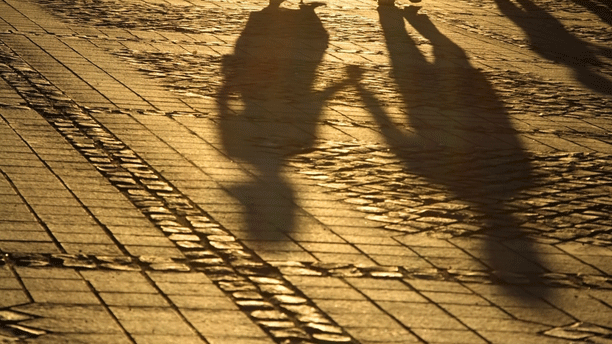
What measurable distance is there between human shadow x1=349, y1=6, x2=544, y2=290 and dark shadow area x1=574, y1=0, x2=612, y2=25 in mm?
6522

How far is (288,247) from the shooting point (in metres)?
6.04

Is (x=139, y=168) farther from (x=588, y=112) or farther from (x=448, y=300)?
(x=588, y=112)

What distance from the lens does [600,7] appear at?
69.1 feet

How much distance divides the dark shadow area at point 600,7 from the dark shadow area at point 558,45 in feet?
3.24

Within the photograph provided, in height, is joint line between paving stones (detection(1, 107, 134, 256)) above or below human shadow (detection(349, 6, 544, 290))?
above

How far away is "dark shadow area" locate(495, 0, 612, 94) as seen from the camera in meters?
13.0

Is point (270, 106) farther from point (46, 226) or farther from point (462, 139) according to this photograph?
point (46, 226)

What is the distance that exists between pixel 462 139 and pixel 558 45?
665cm

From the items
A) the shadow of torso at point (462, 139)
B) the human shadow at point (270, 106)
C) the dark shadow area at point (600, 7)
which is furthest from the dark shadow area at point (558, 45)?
the human shadow at point (270, 106)

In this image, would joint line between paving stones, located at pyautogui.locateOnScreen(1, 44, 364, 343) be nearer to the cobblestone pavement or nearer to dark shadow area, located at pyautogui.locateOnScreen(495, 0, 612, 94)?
Answer: the cobblestone pavement

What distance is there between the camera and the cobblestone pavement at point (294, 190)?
5102 mm

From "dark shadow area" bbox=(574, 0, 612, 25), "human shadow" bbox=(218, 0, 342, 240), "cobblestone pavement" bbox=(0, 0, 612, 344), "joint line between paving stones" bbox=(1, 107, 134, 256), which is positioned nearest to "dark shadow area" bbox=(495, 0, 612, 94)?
"cobblestone pavement" bbox=(0, 0, 612, 344)

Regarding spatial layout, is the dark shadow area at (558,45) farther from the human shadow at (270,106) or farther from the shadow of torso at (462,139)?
the human shadow at (270,106)

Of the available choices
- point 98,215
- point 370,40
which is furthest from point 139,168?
point 370,40
